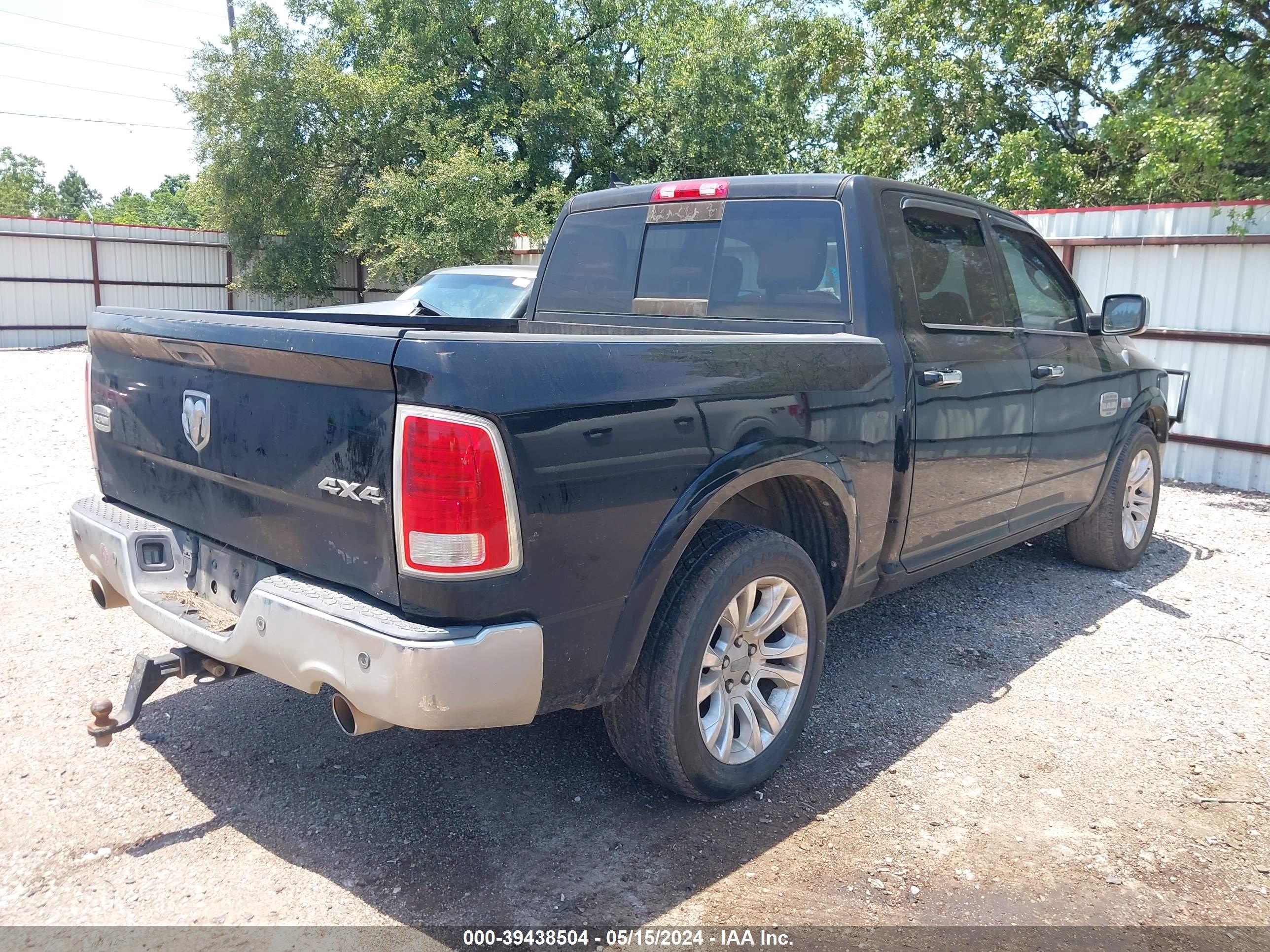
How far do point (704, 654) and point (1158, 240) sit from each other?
26.9 ft

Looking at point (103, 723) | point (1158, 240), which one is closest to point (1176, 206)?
point (1158, 240)

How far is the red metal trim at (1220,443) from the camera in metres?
8.82

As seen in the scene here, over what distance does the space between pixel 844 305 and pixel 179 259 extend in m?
24.3

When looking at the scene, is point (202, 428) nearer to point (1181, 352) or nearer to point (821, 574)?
point (821, 574)

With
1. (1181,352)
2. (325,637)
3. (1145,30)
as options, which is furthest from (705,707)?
(1145,30)

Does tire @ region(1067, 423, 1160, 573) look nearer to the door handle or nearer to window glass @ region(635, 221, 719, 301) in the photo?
the door handle

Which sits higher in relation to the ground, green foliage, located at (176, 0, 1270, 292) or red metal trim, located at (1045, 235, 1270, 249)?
green foliage, located at (176, 0, 1270, 292)

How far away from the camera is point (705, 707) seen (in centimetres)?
322

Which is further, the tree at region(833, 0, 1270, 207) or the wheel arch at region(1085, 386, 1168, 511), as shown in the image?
the tree at region(833, 0, 1270, 207)

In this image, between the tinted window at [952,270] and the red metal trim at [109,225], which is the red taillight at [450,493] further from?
the red metal trim at [109,225]

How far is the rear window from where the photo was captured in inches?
154

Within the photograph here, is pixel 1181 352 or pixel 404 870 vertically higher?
pixel 1181 352

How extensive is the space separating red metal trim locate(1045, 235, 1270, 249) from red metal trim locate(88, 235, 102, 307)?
20920 millimetres

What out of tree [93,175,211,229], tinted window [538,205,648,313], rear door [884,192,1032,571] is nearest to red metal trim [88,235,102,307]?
tinted window [538,205,648,313]
